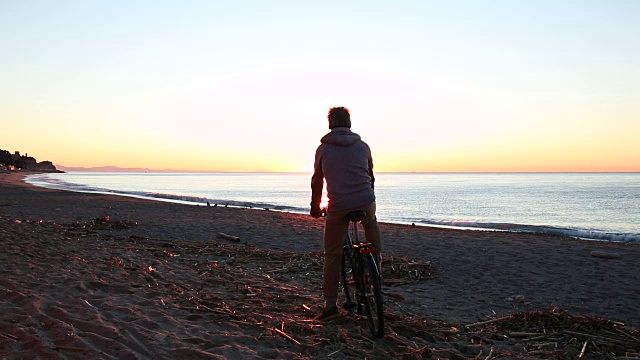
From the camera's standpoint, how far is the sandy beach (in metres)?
4.23

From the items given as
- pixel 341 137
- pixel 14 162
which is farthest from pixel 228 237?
pixel 14 162

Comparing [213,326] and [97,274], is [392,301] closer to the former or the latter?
[213,326]

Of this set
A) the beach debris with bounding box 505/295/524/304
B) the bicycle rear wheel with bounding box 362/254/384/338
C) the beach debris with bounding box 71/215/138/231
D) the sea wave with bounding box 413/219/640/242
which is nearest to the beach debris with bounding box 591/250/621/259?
the beach debris with bounding box 505/295/524/304

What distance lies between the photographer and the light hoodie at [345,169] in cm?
489

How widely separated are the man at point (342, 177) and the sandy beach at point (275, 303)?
1029 mm

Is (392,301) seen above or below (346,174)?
below

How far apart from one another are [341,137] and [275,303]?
2444mm

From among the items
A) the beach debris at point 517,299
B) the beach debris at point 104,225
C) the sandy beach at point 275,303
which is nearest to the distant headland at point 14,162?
the beach debris at point 104,225

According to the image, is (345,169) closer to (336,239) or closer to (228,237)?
(336,239)

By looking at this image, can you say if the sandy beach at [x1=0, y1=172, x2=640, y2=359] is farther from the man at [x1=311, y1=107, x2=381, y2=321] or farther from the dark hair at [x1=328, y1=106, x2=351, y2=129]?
the dark hair at [x1=328, y1=106, x2=351, y2=129]

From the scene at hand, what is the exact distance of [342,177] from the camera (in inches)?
193

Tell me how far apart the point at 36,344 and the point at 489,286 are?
→ 7140 millimetres

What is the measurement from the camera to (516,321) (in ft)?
19.2

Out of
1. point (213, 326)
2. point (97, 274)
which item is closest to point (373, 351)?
point (213, 326)
